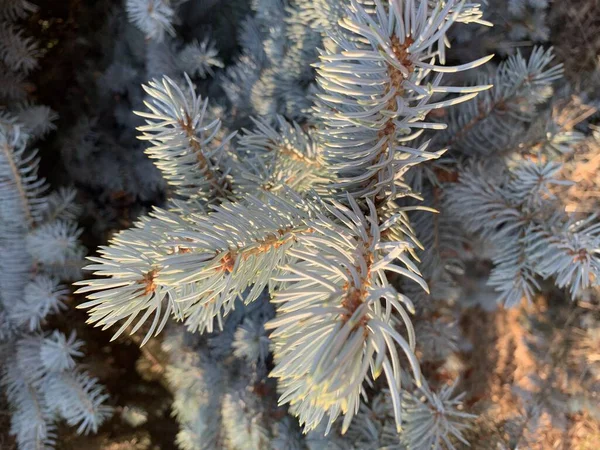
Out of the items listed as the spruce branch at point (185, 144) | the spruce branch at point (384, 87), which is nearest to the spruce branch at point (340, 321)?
the spruce branch at point (384, 87)

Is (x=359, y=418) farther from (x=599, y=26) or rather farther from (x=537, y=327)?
(x=599, y=26)

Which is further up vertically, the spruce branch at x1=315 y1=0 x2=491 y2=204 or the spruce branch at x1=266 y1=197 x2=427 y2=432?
the spruce branch at x1=315 y1=0 x2=491 y2=204

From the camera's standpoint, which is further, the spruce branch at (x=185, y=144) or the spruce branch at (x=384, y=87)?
the spruce branch at (x=185, y=144)

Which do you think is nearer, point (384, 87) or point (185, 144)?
point (384, 87)

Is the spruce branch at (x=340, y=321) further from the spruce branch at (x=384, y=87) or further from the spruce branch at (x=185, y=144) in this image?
the spruce branch at (x=185, y=144)

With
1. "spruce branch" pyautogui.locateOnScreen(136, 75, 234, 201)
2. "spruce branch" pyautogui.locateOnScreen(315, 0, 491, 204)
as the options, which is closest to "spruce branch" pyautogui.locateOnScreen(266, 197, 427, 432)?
"spruce branch" pyautogui.locateOnScreen(315, 0, 491, 204)

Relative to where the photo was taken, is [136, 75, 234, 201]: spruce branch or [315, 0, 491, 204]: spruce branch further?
[136, 75, 234, 201]: spruce branch

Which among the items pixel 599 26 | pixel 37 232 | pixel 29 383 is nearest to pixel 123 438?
pixel 29 383

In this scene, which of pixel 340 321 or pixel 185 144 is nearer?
pixel 340 321

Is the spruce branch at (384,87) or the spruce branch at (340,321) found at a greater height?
the spruce branch at (384,87)

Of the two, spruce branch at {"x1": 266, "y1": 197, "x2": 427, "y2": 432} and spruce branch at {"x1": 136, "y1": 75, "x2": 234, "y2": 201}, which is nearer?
spruce branch at {"x1": 266, "y1": 197, "x2": 427, "y2": 432}

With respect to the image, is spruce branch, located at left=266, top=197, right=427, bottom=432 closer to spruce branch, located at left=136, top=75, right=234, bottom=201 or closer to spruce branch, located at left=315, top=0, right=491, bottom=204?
spruce branch, located at left=315, top=0, right=491, bottom=204
